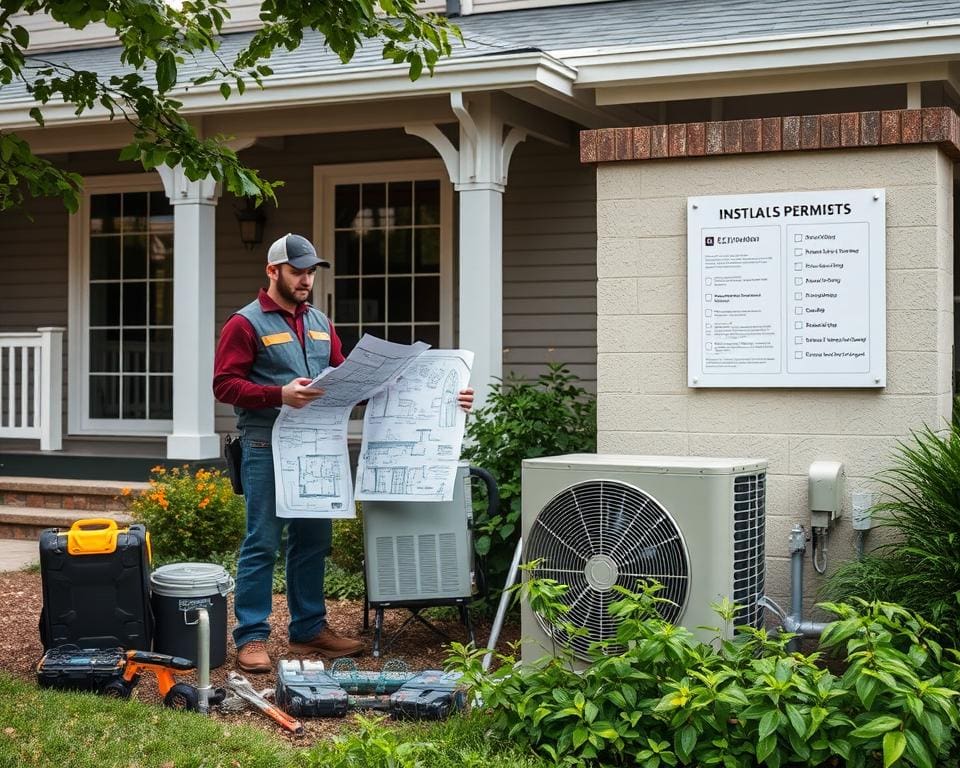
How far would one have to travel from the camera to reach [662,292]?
5.04 meters

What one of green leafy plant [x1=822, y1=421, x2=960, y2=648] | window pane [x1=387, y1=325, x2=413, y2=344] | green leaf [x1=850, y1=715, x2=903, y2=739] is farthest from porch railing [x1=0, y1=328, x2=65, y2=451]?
green leaf [x1=850, y1=715, x2=903, y2=739]

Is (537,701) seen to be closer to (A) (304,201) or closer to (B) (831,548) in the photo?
(B) (831,548)

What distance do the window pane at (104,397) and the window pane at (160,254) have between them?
104 centimetres

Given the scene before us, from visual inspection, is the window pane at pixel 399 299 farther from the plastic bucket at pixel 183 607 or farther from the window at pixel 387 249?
the plastic bucket at pixel 183 607

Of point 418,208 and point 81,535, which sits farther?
point 418,208

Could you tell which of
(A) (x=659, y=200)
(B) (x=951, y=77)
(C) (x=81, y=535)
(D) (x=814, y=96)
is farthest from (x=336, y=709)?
(D) (x=814, y=96)

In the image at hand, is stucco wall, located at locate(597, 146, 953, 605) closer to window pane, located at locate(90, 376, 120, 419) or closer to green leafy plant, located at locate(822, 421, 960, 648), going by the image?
green leafy plant, located at locate(822, 421, 960, 648)

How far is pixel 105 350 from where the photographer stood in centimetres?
1131

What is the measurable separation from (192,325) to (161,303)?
233 centimetres

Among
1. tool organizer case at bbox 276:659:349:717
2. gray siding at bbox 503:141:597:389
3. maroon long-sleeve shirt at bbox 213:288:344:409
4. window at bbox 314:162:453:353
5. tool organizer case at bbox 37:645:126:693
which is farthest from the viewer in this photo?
window at bbox 314:162:453:353

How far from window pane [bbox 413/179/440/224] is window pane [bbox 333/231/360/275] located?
57cm

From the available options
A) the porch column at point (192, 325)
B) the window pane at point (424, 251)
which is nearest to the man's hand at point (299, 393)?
the porch column at point (192, 325)

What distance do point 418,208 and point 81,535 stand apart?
5.83 m

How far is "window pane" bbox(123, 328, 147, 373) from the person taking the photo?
1117 cm
